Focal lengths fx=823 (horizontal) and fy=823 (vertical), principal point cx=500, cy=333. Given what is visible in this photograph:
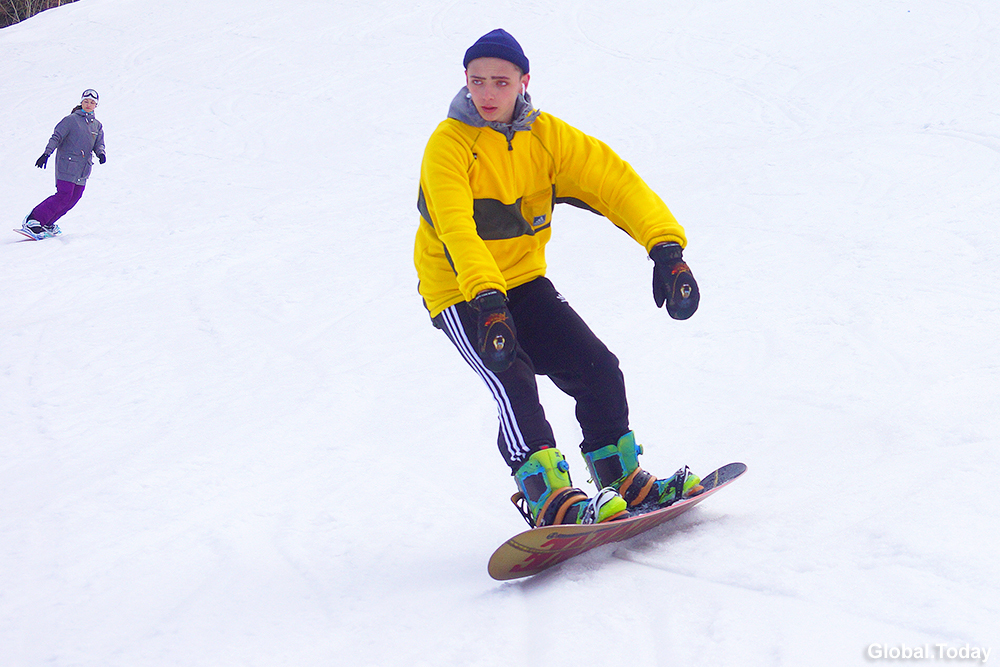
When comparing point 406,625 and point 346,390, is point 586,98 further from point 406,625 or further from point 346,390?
point 406,625

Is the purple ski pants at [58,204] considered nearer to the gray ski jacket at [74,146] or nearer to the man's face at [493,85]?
the gray ski jacket at [74,146]

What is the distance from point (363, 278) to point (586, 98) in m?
6.83

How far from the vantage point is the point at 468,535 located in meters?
3.22

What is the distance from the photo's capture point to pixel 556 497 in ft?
8.76

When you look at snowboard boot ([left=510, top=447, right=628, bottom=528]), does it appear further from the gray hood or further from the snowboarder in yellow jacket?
the gray hood

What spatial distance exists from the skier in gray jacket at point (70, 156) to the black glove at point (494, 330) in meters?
8.35

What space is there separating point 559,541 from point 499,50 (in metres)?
1.57

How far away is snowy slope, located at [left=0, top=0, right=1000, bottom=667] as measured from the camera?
2338mm

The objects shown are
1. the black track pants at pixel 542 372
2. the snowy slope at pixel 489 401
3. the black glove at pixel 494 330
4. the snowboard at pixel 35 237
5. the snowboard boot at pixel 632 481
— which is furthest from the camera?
the snowboard at pixel 35 237

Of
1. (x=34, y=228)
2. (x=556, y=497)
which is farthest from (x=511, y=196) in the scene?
(x=34, y=228)

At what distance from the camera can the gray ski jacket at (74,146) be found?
9367mm

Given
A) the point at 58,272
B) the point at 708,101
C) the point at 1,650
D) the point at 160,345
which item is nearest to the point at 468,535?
the point at 1,650

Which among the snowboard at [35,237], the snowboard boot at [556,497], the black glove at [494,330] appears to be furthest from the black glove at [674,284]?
the snowboard at [35,237]

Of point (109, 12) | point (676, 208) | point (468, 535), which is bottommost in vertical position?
point (468, 535)
